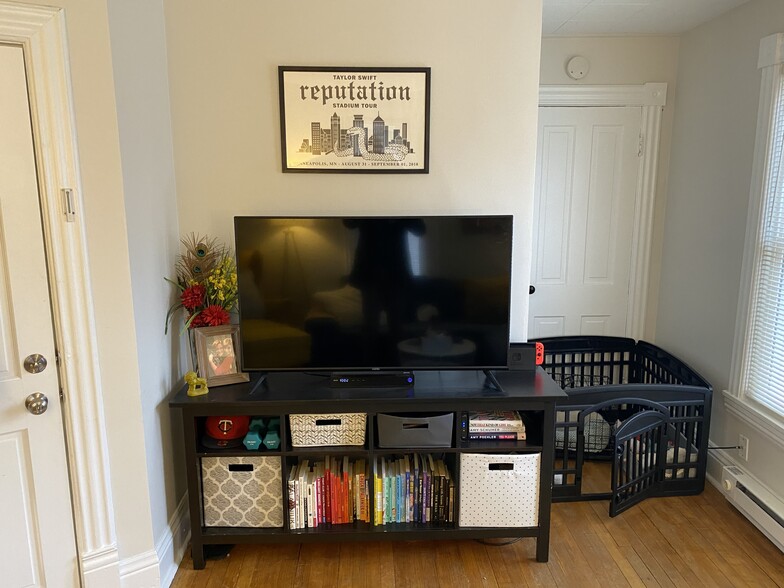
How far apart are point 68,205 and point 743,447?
315 centimetres

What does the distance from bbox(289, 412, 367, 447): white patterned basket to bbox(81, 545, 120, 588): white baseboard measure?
75 centimetres

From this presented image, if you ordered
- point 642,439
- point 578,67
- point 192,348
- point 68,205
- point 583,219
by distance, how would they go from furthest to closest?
point 583,219
point 578,67
point 642,439
point 192,348
point 68,205

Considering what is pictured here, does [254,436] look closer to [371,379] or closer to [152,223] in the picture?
[371,379]

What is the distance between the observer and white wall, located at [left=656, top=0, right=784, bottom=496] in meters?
2.62

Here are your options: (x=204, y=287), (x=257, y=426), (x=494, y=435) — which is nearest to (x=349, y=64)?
(x=204, y=287)

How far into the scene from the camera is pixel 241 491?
223cm

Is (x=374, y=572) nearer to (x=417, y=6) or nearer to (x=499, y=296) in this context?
(x=499, y=296)

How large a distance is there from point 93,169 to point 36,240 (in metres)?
0.29

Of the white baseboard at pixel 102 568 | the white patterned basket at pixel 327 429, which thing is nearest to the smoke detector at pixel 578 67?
the white patterned basket at pixel 327 429

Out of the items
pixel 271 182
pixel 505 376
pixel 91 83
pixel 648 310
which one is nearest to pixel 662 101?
pixel 648 310

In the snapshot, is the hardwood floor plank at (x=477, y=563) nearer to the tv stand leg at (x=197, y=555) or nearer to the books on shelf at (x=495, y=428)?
the books on shelf at (x=495, y=428)

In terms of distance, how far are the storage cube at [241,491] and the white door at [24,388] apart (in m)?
0.50

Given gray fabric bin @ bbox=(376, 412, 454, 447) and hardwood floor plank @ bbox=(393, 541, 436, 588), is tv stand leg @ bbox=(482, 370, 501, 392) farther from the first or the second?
hardwood floor plank @ bbox=(393, 541, 436, 588)

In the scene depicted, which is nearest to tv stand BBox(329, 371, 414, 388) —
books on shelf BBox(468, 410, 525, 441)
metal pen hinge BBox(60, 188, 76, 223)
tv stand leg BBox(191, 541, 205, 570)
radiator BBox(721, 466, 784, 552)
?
books on shelf BBox(468, 410, 525, 441)
